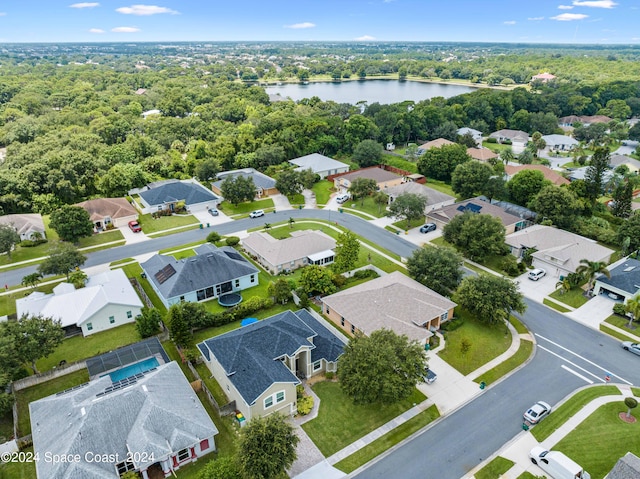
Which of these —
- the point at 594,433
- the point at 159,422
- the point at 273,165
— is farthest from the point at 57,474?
the point at 273,165

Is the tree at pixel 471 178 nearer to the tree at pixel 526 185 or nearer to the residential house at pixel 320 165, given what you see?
the tree at pixel 526 185

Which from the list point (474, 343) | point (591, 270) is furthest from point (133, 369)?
point (591, 270)

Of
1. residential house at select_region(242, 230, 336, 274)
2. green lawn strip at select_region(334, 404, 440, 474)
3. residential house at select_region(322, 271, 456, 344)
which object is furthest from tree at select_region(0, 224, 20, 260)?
green lawn strip at select_region(334, 404, 440, 474)

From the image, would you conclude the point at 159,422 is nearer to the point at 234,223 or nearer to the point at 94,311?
the point at 94,311

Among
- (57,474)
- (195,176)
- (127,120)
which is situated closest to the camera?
(57,474)

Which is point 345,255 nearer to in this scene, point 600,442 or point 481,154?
point 600,442

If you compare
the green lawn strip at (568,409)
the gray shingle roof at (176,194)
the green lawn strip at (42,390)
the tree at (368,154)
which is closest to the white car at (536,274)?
the green lawn strip at (568,409)

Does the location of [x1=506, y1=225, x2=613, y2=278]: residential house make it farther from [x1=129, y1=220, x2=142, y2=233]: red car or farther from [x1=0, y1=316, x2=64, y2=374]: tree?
[x1=129, y1=220, x2=142, y2=233]: red car
